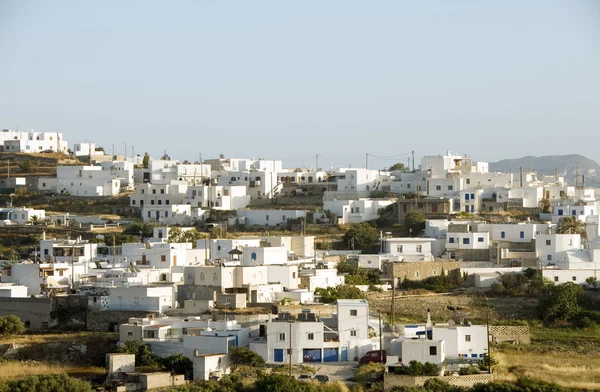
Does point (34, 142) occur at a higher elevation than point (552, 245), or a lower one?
higher

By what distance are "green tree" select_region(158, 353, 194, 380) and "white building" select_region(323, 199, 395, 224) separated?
1731 cm

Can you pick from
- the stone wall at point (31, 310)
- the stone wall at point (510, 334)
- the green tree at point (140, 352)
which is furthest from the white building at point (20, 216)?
the stone wall at point (510, 334)

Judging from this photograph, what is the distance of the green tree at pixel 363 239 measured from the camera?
40469 millimetres

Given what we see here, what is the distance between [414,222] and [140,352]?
53.7 feet

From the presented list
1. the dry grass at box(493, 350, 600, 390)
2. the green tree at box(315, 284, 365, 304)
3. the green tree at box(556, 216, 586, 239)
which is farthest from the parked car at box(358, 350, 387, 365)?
the green tree at box(556, 216, 586, 239)

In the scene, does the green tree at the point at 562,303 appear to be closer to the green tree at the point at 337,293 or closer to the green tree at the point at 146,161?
the green tree at the point at 337,293

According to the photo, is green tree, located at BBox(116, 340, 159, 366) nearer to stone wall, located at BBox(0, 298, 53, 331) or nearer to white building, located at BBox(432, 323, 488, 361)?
stone wall, located at BBox(0, 298, 53, 331)

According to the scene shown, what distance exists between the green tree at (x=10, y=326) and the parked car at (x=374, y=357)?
27.8 ft

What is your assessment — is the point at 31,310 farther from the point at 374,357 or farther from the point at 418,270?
the point at 418,270

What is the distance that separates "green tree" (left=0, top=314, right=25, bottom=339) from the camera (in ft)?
99.8

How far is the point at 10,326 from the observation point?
30484mm

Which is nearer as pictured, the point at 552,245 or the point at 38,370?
the point at 38,370

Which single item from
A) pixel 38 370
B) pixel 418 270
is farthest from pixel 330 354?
pixel 418 270

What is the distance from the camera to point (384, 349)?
27000 millimetres
